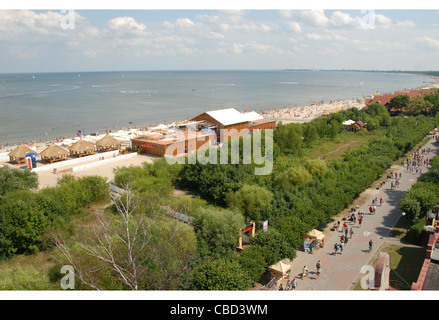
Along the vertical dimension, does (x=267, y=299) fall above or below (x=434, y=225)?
above

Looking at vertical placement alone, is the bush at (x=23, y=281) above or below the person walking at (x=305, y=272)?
above

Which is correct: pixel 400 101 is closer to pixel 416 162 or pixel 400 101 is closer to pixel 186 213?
pixel 416 162

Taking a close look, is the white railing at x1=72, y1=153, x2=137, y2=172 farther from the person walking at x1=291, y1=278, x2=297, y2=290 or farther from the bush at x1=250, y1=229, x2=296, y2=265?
the person walking at x1=291, y1=278, x2=297, y2=290

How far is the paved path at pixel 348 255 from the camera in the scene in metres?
13.7

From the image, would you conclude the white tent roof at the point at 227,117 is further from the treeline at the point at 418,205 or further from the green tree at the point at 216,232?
the green tree at the point at 216,232

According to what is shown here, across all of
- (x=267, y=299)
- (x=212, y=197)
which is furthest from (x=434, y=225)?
(x=267, y=299)

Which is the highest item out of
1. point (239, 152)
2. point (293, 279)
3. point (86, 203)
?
point (239, 152)

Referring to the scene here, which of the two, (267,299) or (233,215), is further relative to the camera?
(233,215)

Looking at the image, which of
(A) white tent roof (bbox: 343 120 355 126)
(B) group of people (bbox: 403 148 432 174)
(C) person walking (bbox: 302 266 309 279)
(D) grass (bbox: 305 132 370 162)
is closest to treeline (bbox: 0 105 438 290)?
(C) person walking (bbox: 302 266 309 279)

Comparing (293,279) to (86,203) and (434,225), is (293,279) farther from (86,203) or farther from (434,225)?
(86,203)

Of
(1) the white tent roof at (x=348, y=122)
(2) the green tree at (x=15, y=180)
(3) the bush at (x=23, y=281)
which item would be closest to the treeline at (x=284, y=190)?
(3) the bush at (x=23, y=281)

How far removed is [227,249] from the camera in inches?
583

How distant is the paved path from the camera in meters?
13.7
